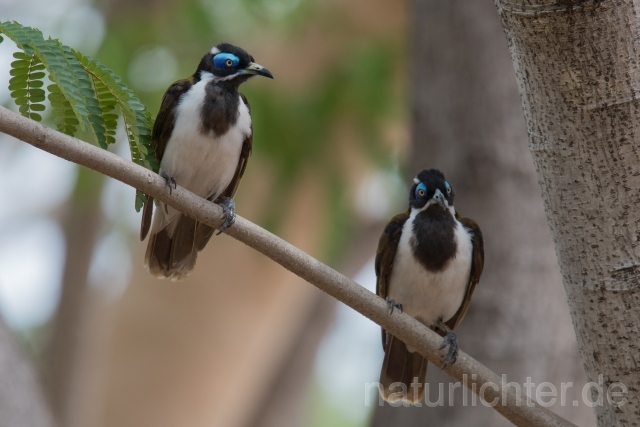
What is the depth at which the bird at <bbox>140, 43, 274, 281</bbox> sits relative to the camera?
4.71m

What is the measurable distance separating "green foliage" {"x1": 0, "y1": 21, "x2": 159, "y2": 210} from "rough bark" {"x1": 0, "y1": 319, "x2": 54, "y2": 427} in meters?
2.15

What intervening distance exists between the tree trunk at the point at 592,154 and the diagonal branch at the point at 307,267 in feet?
1.29

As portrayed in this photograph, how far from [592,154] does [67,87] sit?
1942mm

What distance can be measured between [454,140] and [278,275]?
4905mm

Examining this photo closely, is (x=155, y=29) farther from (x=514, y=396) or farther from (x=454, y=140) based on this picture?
(x=514, y=396)

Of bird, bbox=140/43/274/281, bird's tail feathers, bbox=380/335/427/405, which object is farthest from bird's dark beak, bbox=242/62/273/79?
bird's tail feathers, bbox=380/335/427/405

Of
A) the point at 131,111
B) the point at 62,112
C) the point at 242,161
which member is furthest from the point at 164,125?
the point at 62,112

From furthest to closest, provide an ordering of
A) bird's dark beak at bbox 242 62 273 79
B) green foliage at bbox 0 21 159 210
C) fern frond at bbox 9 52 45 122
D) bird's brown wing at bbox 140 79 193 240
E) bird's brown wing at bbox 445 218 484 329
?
1. bird's brown wing at bbox 445 218 484 329
2. bird's dark beak at bbox 242 62 273 79
3. bird's brown wing at bbox 140 79 193 240
4. fern frond at bbox 9 52 45 122
5. green foliage at bbox 0 21 159 210

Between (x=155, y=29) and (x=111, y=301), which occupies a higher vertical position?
(x=155, y=29)

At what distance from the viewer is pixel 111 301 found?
10.7m

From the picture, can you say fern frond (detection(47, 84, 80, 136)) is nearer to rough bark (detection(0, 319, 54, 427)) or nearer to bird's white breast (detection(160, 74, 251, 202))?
bird's white breast (detection(160, 74, 251, 202))

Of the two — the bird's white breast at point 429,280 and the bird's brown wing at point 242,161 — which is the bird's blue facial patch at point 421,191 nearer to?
the bird's white breast at point 429,280

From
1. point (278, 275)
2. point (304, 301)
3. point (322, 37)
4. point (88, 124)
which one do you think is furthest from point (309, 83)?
point (88, 124)

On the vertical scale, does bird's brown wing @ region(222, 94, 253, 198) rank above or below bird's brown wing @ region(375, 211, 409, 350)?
below
